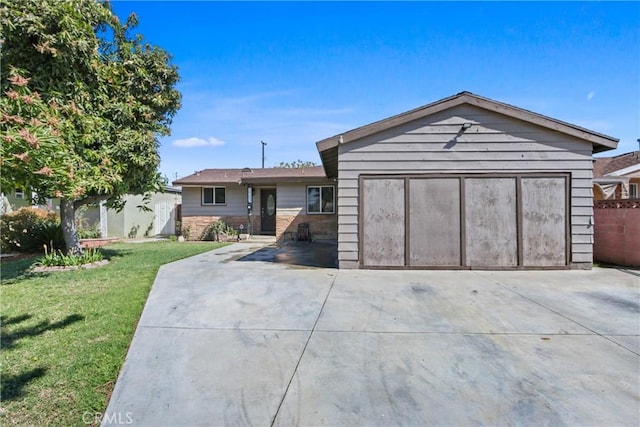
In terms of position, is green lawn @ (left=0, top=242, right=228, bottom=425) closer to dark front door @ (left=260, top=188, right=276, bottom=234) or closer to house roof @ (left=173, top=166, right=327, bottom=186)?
house roof @ (left=173, top=166, right=327, bottom=186)

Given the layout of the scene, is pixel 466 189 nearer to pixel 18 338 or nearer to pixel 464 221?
pixel 464 221

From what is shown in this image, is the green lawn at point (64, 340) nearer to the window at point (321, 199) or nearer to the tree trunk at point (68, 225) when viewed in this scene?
the tree trunk at point (68, 225)

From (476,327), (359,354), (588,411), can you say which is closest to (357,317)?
(359,354)

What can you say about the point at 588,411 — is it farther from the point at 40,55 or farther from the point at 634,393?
the point at 40,55

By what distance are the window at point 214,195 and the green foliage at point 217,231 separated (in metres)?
1.00

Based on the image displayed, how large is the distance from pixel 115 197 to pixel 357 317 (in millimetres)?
7608

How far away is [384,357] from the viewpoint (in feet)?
10.1

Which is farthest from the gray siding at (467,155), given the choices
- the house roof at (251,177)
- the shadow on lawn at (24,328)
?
the house roof at (251,177)

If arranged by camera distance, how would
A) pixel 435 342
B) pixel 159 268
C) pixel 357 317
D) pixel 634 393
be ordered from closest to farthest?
pixel 634 393
pixel 435 342
pixel 357 317
pixel 159 268

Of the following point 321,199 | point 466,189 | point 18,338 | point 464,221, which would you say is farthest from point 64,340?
point 321,199

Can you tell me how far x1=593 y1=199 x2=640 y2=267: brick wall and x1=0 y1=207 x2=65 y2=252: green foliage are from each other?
48.6 ft

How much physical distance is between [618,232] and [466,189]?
4063mm

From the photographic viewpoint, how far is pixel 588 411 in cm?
226

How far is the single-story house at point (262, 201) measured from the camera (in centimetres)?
1429
